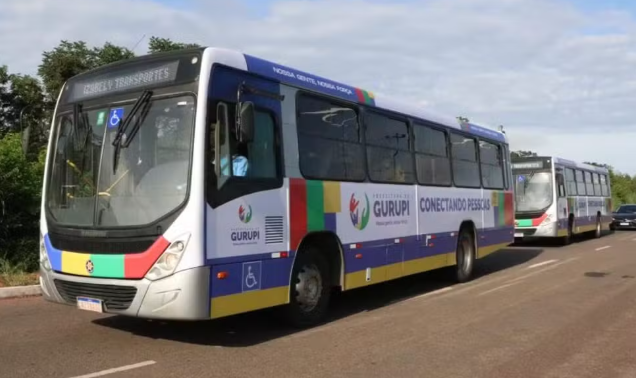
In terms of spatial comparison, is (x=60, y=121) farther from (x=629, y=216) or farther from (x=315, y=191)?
(x=629, y=216)

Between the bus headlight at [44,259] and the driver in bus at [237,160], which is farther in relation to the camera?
the bus headlight at [44,259]

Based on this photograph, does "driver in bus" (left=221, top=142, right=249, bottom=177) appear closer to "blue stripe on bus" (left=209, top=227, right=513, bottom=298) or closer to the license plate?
"blue stripe on bus" (left=209, top=227, right=513, bottom=298)

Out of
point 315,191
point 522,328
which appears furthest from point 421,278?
point 315,191

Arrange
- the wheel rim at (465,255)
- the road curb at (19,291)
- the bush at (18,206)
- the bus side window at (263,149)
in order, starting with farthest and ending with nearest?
the wheel rim at (465,255), the bush at (18,206), the road curb at (19,291), the bus side window at (263,149)

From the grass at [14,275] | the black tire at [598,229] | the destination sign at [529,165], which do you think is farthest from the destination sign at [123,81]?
the black tire at [598,229]

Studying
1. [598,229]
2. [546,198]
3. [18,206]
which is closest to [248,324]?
[18,206]

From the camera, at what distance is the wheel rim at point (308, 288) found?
7.71m

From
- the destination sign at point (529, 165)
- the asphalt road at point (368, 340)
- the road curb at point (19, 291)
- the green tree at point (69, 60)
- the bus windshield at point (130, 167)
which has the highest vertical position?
the green tree at point (69, 60)

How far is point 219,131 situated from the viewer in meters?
6.48

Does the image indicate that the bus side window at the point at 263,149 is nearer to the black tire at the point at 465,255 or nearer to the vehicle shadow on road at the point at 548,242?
the black tire at the point at 465,255

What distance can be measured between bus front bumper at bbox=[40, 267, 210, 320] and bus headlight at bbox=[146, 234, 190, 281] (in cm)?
6

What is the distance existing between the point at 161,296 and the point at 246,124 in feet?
6.31

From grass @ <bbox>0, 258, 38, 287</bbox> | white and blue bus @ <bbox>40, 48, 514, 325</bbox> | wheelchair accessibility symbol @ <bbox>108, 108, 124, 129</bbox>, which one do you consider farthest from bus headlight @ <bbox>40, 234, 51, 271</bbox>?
grass @ <bbox>0, 258, 38, 287</bbox>

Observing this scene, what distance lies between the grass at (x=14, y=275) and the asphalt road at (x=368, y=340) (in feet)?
3.30
